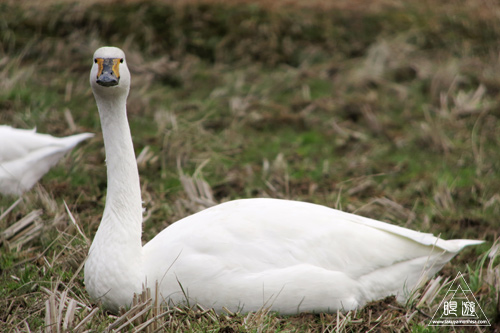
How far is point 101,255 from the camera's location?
3.79 meters

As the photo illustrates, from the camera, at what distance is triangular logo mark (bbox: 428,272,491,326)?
382cm

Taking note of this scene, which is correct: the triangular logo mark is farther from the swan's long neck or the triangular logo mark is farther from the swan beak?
the swan beak

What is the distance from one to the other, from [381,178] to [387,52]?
12.8ft

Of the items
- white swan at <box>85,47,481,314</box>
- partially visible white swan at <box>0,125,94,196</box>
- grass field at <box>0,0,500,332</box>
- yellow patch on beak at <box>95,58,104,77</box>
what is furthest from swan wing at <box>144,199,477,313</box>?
partially visible white swan at <box>0,125,94,196</box>

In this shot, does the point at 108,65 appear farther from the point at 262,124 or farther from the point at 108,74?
the point at 262,124

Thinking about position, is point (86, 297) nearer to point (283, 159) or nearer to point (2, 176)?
point (2, 176)

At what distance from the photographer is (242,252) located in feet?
12.6

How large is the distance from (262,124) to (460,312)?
15.1ft

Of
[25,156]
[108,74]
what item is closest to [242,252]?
[108,74]

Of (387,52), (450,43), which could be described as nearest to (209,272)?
(387,52)

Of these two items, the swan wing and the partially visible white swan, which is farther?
the partially visible white swan

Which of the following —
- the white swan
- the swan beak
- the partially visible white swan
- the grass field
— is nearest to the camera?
the swan beak

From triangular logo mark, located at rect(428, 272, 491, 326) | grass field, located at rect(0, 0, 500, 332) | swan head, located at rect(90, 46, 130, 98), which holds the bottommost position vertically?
triangular logo mark, located at rect(428, 272, 491, 326)

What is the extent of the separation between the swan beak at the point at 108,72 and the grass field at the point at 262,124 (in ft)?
3.71
